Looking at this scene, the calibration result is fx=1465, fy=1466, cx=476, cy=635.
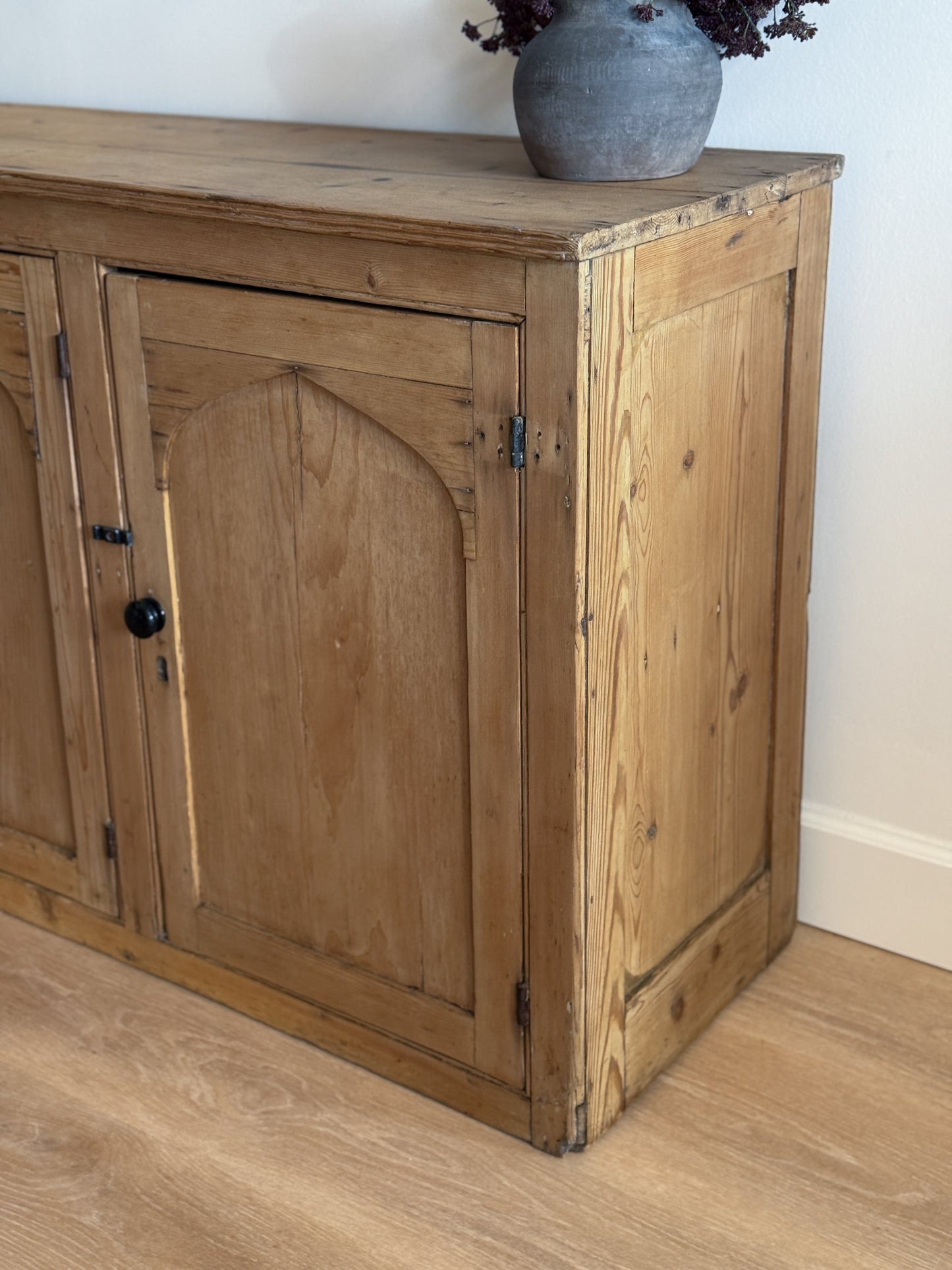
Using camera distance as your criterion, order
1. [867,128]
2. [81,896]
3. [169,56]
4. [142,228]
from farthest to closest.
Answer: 1. [169,56]
2. [81,896]
3. [867,128]
4. [142,228]

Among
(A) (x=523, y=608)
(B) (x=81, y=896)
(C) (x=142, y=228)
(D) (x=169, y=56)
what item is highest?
(D) (x=169, y=56)

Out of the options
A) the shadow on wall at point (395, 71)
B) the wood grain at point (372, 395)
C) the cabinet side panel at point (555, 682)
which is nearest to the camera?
the cabinet side panel at point (555, 682)

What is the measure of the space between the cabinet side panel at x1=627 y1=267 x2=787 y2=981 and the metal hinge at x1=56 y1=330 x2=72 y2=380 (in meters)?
0.71

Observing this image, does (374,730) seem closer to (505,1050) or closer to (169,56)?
(505,1050)

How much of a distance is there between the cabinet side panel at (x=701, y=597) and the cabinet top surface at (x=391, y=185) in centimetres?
12

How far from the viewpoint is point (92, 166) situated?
1.72 meters

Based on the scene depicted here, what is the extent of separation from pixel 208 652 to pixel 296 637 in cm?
15

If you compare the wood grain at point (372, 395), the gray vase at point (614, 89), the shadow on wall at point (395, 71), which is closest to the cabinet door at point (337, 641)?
the wood grain at point (372, 395)

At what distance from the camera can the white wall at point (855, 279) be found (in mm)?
1732

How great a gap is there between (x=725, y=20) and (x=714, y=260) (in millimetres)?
294

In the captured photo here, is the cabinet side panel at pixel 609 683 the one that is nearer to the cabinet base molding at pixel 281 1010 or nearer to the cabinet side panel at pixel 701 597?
the cabinet side panel at pixel 701 597

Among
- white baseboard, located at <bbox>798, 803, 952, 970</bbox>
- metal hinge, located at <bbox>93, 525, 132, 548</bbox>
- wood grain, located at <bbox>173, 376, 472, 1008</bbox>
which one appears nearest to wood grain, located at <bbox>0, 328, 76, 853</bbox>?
metal hinge, located at <bbox>93, 525, 132, 548</bbox>

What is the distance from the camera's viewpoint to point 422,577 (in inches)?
61.9

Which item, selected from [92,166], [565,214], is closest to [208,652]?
[92,166]
